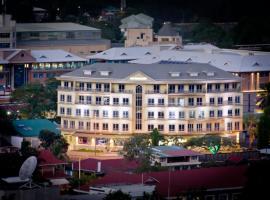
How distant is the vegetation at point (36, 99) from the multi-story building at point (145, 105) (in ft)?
5.82

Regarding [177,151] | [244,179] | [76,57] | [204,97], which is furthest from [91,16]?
[244,179]

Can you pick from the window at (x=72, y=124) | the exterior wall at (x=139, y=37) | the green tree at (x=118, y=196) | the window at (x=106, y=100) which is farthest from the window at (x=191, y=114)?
the exterior wall at (x=139, y=37)

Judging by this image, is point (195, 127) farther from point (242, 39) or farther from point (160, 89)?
point (242, 39)

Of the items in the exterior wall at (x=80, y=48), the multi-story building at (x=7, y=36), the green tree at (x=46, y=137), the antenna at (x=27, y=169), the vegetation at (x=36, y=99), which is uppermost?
the multi-story building at (x=7, y=36)

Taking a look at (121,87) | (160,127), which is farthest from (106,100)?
(160,127)

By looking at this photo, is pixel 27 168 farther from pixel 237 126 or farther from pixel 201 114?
pixel 237 126

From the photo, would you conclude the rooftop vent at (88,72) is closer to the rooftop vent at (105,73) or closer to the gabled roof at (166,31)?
the rooftop vent at (105,73)

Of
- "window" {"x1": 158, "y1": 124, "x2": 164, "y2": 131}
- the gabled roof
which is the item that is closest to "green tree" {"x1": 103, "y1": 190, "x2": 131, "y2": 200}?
"window" {"x1": 158, "y1": 124, "x2": 164, "y2": 131}

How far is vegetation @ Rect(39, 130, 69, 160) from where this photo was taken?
3624 cm

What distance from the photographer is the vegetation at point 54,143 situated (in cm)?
3624

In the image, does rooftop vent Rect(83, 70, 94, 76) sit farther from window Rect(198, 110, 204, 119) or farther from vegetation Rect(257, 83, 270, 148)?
vegetation Rect(257, 83, 270, 148)

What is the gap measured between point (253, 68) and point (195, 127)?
5.99m

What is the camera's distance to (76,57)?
52281mm

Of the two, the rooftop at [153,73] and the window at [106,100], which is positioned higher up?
the rooftop at [153,73]
